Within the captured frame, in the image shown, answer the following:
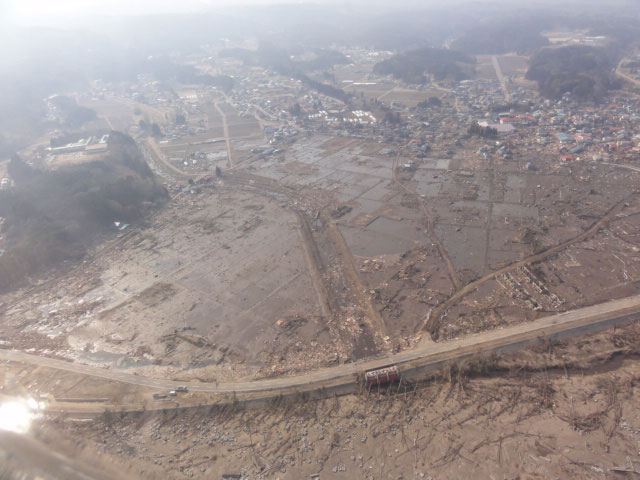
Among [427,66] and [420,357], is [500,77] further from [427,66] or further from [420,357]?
[420,357]

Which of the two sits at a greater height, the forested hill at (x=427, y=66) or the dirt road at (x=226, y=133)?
the forested hill at (x=427, y=66)

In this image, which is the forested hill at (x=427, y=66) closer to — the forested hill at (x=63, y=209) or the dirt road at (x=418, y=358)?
the forested hill at (x=63, y=209)

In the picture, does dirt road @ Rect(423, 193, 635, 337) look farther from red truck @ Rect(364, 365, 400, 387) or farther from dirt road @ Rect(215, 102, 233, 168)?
dirt road @ Rect(215, 102, 233, 168)

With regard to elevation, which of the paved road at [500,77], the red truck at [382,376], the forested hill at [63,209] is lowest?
the red truck at [382,376]

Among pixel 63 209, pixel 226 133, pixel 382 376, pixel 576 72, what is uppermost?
pixel 576 72

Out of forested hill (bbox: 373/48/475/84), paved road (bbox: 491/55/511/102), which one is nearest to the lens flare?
paved road (bbox: 491/55/511/102)

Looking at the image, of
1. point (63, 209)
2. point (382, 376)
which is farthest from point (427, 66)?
point (382, 376)

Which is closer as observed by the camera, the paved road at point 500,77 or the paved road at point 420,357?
the paved road at point 420,357

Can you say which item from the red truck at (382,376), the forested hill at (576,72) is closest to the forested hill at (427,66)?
the forested hill at (576,72)

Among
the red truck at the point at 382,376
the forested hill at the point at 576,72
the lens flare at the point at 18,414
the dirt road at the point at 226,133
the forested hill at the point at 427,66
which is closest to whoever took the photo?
the red truck at the point at 382,376
